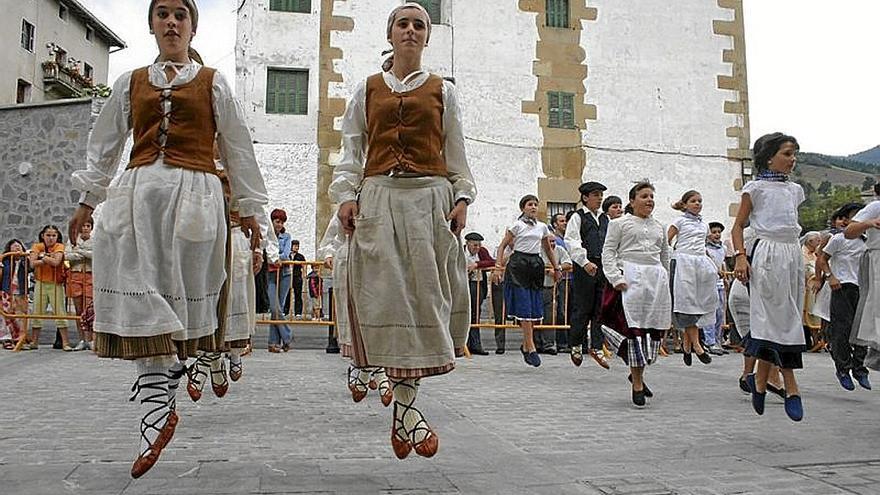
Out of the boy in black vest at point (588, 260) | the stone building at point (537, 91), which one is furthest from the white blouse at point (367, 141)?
the stone building at point (537, 91)

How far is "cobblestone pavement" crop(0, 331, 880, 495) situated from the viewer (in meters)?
3.50

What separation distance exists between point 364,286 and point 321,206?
1445 cm

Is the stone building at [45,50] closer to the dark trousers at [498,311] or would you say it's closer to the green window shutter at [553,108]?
the green window shutter at [553,108]

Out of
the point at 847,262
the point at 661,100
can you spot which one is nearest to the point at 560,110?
the point at 661,100

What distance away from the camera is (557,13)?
773 inches

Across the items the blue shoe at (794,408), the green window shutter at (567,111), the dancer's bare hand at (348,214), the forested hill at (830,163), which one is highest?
the forested hill at (830,163)

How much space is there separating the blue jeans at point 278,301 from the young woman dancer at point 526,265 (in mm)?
3328

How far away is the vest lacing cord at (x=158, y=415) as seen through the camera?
11.2ft

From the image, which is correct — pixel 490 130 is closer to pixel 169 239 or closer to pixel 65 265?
pixel 65 265

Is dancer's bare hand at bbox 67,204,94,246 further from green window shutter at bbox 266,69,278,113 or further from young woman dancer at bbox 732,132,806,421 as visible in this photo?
green window shutter at bbox 266,69,278,113

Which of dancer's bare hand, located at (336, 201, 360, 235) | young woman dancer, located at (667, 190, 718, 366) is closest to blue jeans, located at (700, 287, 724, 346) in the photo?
young woman dancer, located at (667, 190, 718, 366)

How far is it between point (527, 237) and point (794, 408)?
4928 millimetres

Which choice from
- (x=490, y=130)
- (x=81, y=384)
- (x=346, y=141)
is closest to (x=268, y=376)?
(x=81, y=384)

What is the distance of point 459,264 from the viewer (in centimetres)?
404
